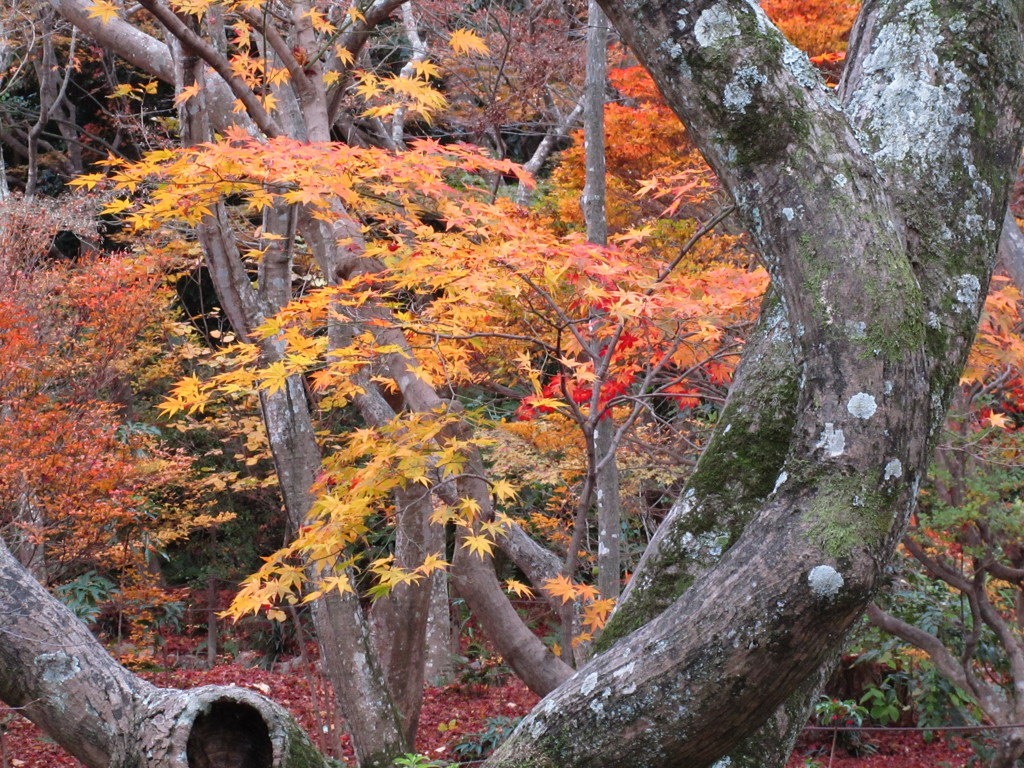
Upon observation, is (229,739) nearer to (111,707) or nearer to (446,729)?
(111,707)

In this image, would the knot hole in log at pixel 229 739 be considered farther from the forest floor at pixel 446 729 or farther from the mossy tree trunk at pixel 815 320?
the forest floor at pixel 446 729

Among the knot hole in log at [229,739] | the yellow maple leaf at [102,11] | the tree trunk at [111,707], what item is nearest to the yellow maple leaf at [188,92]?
the yellow maple leaf at [102,11]

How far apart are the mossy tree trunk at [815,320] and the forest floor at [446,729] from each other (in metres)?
4.60

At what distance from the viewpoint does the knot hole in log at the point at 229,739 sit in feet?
6.61

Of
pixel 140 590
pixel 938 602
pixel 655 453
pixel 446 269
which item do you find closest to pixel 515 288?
pixel 446 269

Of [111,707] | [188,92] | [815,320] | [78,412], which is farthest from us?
[78,412]

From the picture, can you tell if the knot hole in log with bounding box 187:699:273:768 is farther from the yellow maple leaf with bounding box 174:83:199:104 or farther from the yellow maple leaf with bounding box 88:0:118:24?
the yellow maple leaf with bounding box 88:0:118:24

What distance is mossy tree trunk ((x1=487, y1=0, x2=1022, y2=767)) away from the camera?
139 centimetres

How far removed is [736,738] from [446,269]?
2550 mm

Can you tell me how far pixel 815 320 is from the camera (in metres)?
1.45

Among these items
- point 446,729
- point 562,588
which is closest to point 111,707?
point 562,588

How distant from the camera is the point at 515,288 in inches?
143

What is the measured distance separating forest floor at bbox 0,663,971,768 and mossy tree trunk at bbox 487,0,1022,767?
181 inches

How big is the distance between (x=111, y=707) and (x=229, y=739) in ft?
1.30
